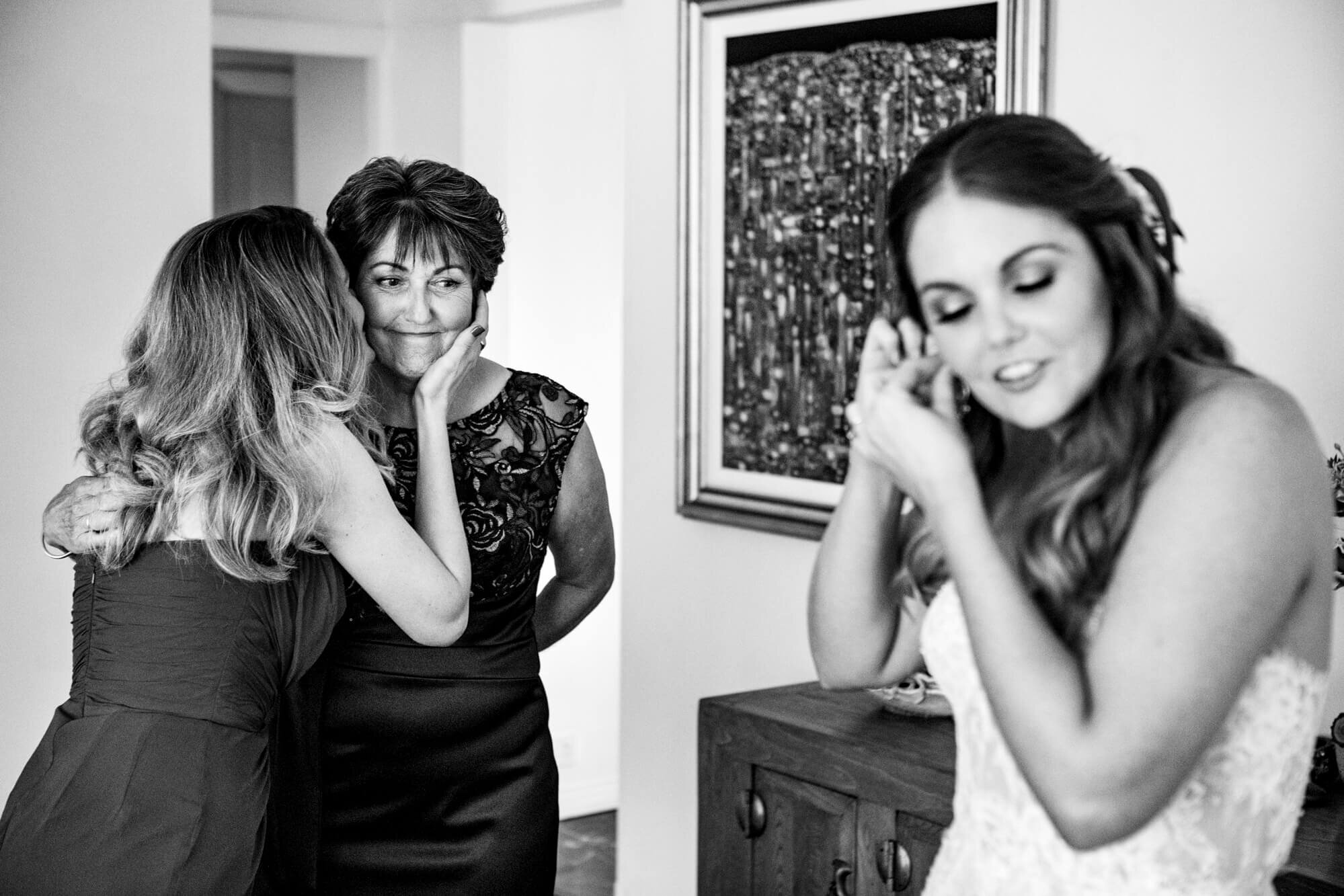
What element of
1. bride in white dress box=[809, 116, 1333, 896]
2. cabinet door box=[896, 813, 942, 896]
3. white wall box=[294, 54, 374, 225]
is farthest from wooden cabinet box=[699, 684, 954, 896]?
white wall box=[294, 54, 374, 225]

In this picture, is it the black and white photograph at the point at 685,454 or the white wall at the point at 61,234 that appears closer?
the black and white photograph at the point at 685,454

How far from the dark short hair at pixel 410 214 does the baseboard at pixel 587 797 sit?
3100 mm

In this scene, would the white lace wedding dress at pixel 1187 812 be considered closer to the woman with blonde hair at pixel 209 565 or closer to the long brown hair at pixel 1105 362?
the long brown hair at pixel 1105 362

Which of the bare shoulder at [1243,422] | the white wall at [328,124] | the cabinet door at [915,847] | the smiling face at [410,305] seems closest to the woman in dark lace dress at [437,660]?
the smiling face at [410,305]

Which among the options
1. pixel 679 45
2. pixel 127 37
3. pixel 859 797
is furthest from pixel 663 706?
Result: pixel 127 37

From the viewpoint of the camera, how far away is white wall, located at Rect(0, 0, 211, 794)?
3.75 metres

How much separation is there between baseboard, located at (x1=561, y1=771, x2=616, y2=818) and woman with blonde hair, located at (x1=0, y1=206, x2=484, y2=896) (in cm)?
313

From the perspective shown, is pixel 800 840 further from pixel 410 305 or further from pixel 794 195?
pixel 794 195

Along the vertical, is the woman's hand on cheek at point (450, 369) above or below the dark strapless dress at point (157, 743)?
above

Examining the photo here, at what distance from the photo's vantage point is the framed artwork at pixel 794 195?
2.96 metres

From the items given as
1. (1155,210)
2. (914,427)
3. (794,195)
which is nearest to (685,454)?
(794,195)

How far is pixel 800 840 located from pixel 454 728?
698 mm

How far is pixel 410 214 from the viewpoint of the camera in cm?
223

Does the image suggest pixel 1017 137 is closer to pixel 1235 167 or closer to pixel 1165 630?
pixel 1165 630
